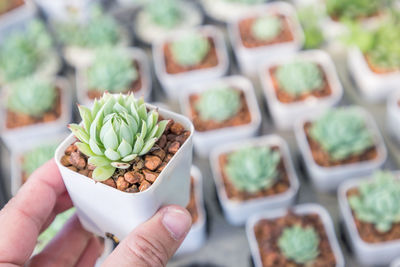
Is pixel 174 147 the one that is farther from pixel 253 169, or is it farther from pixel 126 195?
pixel 253 169

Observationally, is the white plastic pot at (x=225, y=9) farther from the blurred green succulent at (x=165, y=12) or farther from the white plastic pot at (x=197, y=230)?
the white plastic pot at (x=197, y=230)

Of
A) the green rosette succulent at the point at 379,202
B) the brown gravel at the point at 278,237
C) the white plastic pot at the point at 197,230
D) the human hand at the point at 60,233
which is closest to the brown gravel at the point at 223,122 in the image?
the white plastic pot at the point at 197,230

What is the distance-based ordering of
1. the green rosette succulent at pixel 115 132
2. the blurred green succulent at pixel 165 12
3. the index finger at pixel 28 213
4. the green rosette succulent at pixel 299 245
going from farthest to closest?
the blurred green succulent at pixel 165 12 → the green rosette succulent at pixel 299 245 → the index finger at pixel 28 213 → the green rosette succulent at pixel 115 132

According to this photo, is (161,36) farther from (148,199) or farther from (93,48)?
(148,199)

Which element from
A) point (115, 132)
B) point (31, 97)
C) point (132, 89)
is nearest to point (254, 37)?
point (132, 89)

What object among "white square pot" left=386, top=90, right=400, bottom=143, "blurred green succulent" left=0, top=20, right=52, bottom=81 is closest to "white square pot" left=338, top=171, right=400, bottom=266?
"white square pot" left=386, top=90, right=400, bottom=143

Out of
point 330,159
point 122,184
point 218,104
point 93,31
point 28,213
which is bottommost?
point 330,159

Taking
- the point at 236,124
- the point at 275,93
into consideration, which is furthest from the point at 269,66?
the point at 236,124
